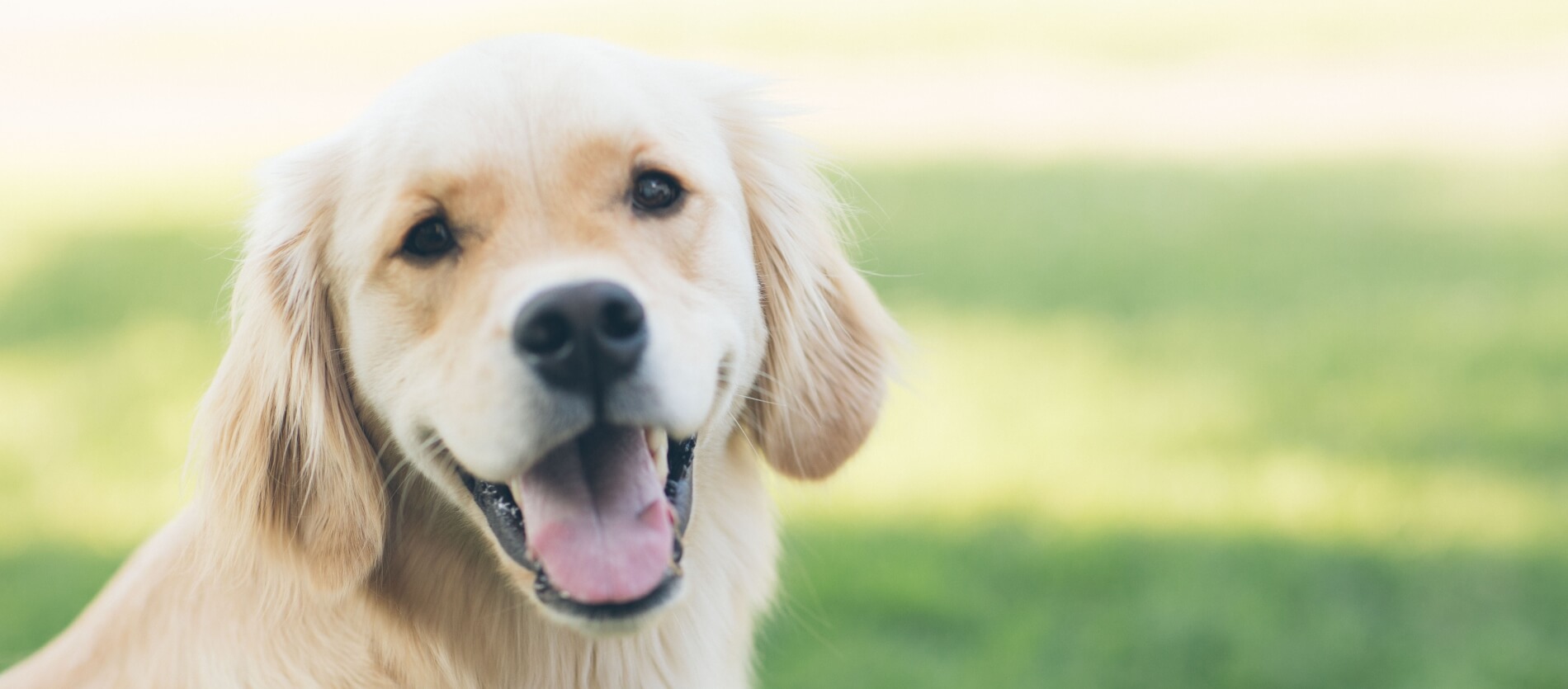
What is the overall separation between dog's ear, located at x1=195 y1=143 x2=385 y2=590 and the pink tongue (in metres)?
0.40

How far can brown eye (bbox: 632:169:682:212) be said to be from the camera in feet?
→ 8.77

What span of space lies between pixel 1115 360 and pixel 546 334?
206 inches

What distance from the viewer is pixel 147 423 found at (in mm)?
6512

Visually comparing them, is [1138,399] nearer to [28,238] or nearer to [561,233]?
[561,233]

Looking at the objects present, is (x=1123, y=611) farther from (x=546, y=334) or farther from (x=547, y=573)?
(x=546, y=334)

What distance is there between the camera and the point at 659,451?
2621 millimetres

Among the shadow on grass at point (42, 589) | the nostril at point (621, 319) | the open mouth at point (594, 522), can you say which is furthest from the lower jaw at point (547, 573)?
the shadow on grass at point (42, 589)

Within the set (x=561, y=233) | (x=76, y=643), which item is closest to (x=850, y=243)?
(x=561, y=233)

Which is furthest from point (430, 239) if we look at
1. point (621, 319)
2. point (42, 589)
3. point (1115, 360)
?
point (1115, 360)

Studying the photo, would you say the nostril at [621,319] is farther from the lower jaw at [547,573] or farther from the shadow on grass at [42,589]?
the shadow on grass at [42,589]

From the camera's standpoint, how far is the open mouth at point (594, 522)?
2.45m

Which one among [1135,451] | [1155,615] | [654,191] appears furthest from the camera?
[1135,451]

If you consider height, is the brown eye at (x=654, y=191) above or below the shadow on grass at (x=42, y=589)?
above

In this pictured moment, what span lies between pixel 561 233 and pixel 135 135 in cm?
1460
